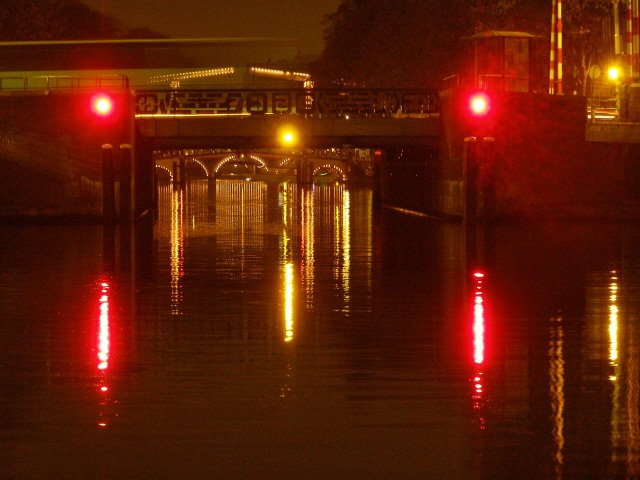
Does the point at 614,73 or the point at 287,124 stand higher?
the point at 614,73

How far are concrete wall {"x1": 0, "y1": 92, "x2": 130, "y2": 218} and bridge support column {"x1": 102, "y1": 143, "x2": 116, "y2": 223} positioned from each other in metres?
0.85

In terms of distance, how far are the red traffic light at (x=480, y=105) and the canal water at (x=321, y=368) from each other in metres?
10.6

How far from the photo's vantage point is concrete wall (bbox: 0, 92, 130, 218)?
115ft

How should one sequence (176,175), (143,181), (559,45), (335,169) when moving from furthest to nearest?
(335,169) → (176,175) → (143,181) → (559,45)

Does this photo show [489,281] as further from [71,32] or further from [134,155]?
[71,32]

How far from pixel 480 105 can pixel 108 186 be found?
402 inches

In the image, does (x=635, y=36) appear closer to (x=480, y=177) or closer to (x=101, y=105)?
(x=480, y=177)

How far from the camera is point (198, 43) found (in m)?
72.6

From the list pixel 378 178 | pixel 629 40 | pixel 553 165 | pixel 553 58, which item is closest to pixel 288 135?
pixel 553 58

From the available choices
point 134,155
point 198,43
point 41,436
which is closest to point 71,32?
point 198,43

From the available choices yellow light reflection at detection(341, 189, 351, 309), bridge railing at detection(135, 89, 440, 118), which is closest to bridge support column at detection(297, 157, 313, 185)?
yellow light reflection at detection(341, 189, 351, 309)

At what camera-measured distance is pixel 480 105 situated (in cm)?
3319

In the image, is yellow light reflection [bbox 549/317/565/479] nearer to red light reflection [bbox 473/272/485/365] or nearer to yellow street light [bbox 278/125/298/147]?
red light reflection [bbox 473/272/485/365]

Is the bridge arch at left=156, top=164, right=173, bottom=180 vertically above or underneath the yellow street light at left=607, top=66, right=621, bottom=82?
above
